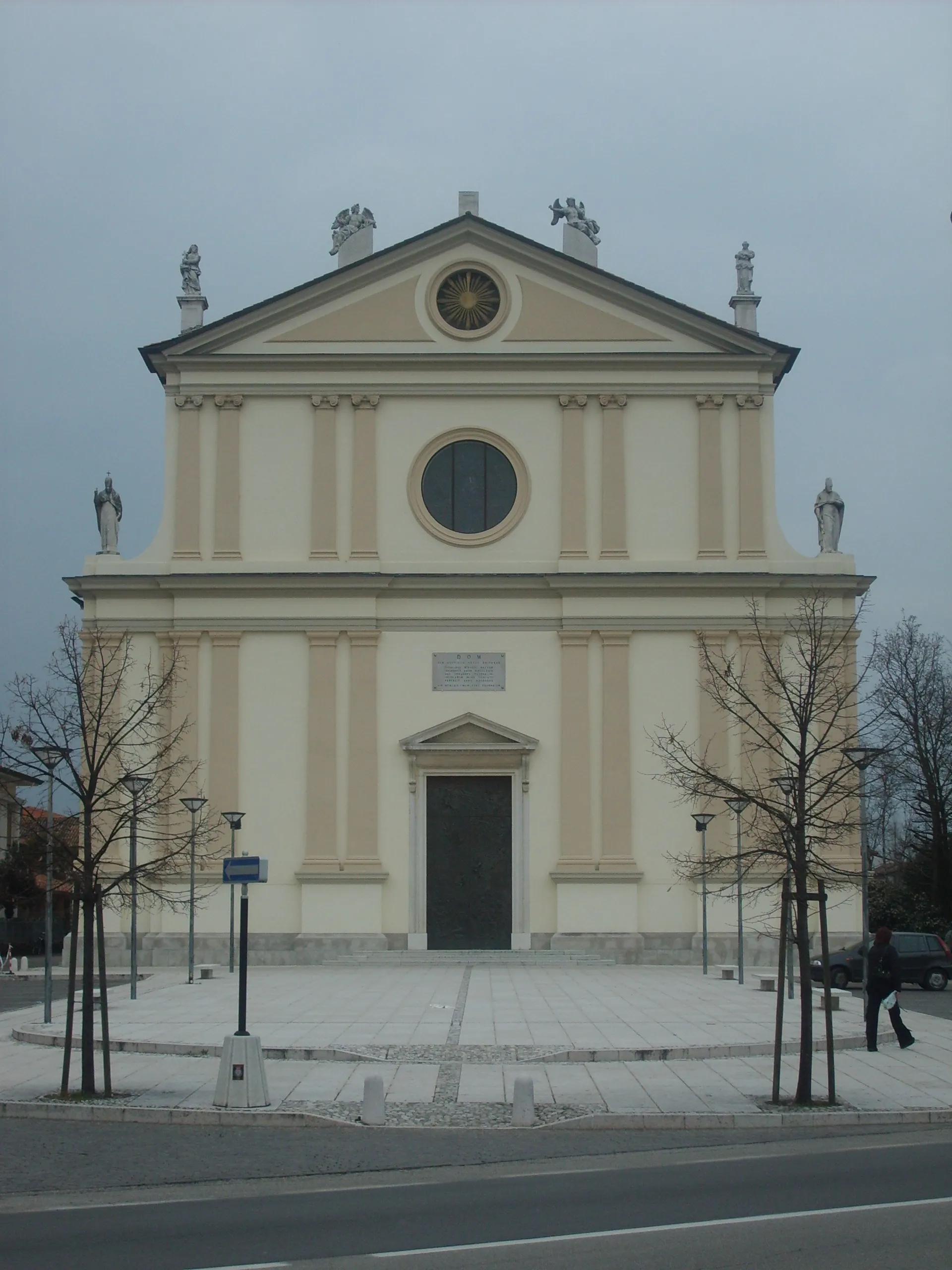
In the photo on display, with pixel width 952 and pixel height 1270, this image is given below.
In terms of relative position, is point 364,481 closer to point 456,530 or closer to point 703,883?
point 456,530

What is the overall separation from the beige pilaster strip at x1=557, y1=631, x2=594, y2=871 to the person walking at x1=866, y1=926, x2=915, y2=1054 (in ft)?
46.4

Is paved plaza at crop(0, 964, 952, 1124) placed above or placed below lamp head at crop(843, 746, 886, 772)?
below

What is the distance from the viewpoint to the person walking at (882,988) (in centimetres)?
1891

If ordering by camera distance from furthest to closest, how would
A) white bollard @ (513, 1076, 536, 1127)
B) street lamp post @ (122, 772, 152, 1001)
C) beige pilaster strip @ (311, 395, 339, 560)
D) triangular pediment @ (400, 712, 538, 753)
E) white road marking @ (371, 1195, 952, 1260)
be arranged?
1. beige pilaster strip @ (311, 395, 339, 560)
2. triangular pediment @ (400, 712, 538, 753)
3. street lamp post @ (122, 772, 152, 1001)
4. white bollard @ (513, 1076, 536, 1127)
5. white road marking @ (371, 1195, 952, 1260)

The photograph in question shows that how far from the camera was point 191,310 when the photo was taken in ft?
119

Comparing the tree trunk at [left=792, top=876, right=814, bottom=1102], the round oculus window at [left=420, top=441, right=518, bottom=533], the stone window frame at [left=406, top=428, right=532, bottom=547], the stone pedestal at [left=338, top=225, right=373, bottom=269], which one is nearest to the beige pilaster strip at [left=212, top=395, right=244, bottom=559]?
the stone window frame at [left=406, top=428, right=532, bottom=547]

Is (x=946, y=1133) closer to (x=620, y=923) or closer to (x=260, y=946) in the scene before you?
(x=620, y=923)

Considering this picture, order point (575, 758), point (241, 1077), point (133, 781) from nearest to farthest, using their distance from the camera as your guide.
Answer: point (241, 1077) < point (133, 781) < point (575, 758)

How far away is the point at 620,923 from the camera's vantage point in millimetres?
32781

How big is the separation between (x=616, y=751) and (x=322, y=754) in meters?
6.58

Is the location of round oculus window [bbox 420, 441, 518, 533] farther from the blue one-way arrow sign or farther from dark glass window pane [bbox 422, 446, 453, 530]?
the blue one-way arrow sign

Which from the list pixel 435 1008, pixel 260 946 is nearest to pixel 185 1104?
pixel 435 1008

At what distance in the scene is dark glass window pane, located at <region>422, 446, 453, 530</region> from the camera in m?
35.0

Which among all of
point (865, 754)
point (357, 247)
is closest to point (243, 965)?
point (865, 754)
